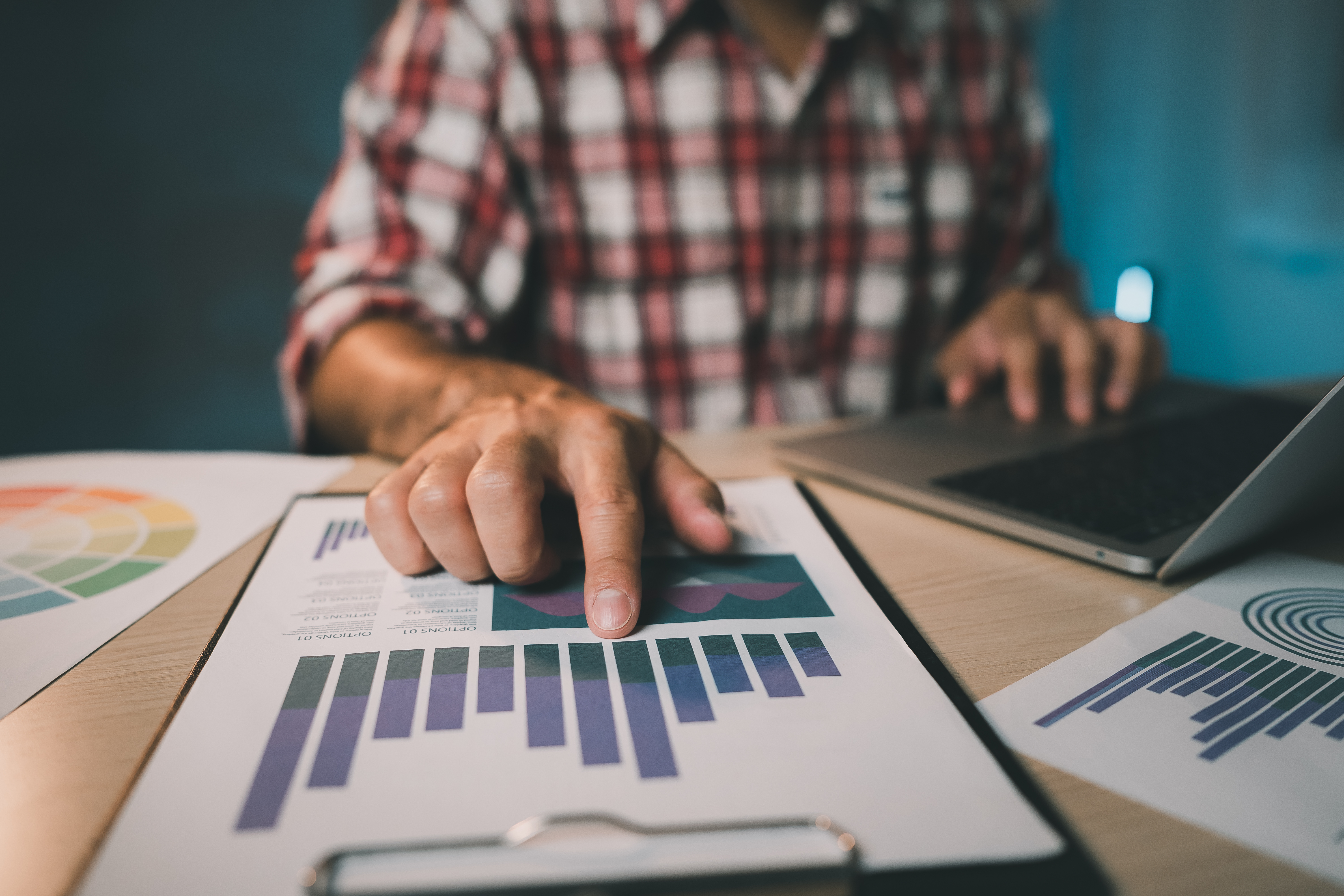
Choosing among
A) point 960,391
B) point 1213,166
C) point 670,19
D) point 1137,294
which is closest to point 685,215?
point 670,19

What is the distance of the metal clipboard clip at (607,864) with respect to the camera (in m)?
0.21

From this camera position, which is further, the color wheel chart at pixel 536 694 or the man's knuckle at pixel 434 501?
the man's knuckle at pixel 434 501

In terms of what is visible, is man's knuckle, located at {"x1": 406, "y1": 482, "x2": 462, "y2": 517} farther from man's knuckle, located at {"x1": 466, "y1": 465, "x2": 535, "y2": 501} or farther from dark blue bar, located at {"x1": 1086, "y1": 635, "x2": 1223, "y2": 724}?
dark blue bar, located at {"x1": 1086, "y1": 635, "x2": 1223, "y2": 724}

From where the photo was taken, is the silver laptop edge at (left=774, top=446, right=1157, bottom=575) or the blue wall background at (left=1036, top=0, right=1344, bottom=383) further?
the blue wall background at (left=1036, top=0, right=1344, bottom=383)

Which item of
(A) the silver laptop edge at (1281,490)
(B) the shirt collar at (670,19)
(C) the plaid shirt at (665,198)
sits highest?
(B) the shirt collar at (670,19)

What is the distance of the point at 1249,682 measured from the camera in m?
0.32

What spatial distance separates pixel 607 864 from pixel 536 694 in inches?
3.6

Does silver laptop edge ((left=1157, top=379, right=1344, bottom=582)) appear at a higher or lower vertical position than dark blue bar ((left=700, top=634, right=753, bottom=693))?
higher

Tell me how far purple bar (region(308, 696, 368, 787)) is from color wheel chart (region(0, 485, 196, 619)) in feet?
0.64

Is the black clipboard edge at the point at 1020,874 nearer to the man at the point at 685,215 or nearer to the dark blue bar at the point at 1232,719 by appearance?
the dark blue bar at the point at 1232,719

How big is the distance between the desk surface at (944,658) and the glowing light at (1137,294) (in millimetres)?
1254

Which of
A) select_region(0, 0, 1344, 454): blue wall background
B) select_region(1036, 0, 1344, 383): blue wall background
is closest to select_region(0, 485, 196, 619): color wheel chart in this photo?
select_region(0, 0, 1344, 454): blue wall background

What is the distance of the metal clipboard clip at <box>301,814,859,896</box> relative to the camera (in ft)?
0.70

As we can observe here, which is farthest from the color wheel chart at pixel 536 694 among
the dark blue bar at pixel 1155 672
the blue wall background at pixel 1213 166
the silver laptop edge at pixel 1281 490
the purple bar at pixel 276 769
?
the blue wall background at pixel 1213 166
